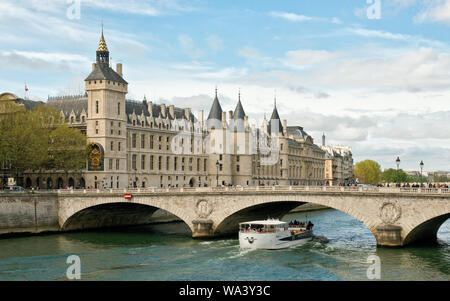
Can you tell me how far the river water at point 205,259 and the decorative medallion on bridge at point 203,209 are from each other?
3.47 metres

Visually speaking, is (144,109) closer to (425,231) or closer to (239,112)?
(239,112)

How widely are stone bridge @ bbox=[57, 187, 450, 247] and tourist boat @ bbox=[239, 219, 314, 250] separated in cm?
319

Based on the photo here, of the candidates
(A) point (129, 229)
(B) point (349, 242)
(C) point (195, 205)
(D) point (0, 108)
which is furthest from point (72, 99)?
(B) point (349, 242)

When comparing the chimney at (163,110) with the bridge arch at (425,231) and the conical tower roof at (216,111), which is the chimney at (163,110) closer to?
the conical tower roof at (216,111)

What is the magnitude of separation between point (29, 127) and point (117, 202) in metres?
20.0

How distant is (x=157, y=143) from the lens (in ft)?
359

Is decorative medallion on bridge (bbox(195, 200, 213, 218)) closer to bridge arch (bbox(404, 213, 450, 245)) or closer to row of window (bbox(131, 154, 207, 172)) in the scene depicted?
bridge arch (bbox(404, 213, 450, 245))

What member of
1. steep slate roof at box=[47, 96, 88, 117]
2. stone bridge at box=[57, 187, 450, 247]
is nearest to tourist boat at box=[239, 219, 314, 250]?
stone bridge at box=[57, 187, 450, 247]

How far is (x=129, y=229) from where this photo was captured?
8000 centimetres

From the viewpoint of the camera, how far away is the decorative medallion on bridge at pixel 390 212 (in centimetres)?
5600

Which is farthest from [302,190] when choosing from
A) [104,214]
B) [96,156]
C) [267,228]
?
[96,156]

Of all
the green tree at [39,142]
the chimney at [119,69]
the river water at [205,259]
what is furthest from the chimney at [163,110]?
the river water at [205,259]
